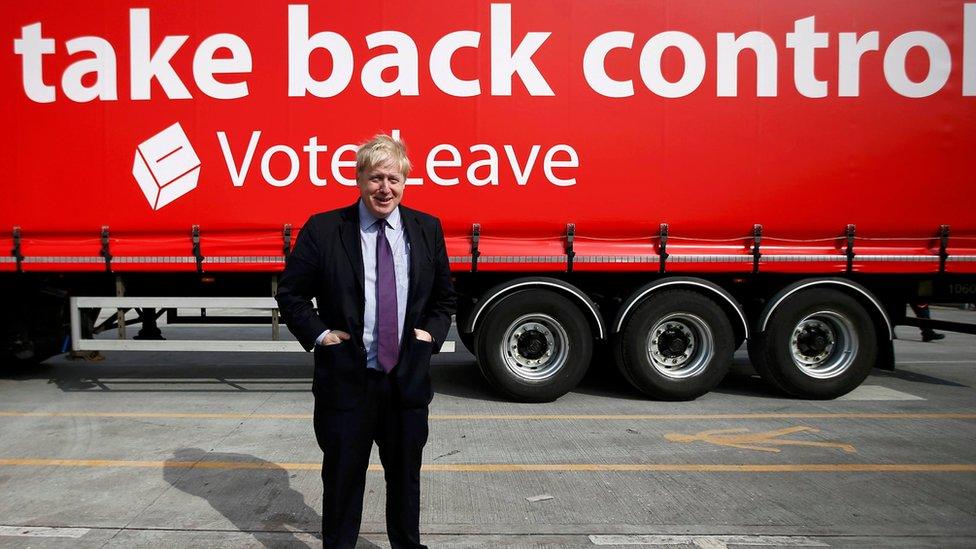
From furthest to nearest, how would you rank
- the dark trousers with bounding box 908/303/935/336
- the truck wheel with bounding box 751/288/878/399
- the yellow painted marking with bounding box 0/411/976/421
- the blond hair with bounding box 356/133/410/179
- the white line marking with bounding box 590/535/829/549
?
1. the dark trousers with bounding box 908/303/935/336
2. the truck wheel with bounding box 751/288/878/399
3. the yellow painted marking with bounding box 0/411/976/421
4. the white line marking with bounding box 590/535/829/549
5. the blond hair with bounding box 356/133/410/179

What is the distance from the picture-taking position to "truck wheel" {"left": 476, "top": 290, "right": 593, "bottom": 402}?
20.8ft

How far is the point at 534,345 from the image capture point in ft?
21.2

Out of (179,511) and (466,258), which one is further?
(466,258)

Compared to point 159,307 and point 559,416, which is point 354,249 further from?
point 159,307

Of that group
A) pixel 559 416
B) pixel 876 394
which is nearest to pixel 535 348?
pixel 559 416

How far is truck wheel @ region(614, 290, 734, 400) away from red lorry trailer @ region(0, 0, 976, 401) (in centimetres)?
3

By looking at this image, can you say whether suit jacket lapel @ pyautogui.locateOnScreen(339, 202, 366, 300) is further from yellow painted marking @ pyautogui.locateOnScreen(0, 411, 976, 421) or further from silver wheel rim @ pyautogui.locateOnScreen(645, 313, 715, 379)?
silver wheel rim @ pyautogui.locateOnScreen(645, 313, 715, 379)

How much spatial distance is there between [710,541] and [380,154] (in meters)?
2.50

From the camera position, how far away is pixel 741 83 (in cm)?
621

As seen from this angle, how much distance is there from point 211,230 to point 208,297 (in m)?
0.71

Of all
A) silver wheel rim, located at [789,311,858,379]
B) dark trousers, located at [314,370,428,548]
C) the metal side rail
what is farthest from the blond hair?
silver wheel rim, located at [789,311,858,379]

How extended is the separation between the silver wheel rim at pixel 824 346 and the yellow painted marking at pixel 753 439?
1166 mm

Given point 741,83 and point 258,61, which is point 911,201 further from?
point 258,61

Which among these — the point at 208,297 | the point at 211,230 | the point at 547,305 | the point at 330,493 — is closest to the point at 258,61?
the point at 211,230
